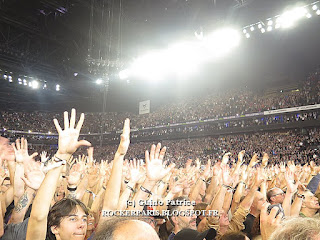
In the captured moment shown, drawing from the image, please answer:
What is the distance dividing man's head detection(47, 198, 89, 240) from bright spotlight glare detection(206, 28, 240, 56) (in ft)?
28.9

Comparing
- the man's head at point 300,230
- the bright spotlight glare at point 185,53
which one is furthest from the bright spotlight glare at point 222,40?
the man's head at point 300,230

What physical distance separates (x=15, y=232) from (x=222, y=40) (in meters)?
9.33

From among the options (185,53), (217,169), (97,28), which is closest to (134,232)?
(217,169)

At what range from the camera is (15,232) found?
1904mm

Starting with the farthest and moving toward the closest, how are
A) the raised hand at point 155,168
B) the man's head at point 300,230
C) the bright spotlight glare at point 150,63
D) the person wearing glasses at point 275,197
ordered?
the bright spotlight glare at point 150,63 → the person wearing glasses at point 275,197 → the raised hand at point 155,168 → the man's head at point 300,230

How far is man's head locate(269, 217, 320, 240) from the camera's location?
899 millimetres

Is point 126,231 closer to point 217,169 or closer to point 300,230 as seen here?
point 300,230

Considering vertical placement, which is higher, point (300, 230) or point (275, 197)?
point (300, 230)

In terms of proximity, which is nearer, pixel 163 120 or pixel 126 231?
pixel 126 231

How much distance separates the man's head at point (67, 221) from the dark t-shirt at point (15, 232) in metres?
0.28

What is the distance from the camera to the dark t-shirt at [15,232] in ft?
6.18

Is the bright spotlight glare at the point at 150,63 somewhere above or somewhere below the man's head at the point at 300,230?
above

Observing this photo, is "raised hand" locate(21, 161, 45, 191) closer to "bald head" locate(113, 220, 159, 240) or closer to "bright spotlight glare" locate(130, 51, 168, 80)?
"bald head" locate(113, 220, 159, 240)

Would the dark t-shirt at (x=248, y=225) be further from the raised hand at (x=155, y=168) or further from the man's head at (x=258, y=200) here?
the raised hand at (x=155, y=168)
